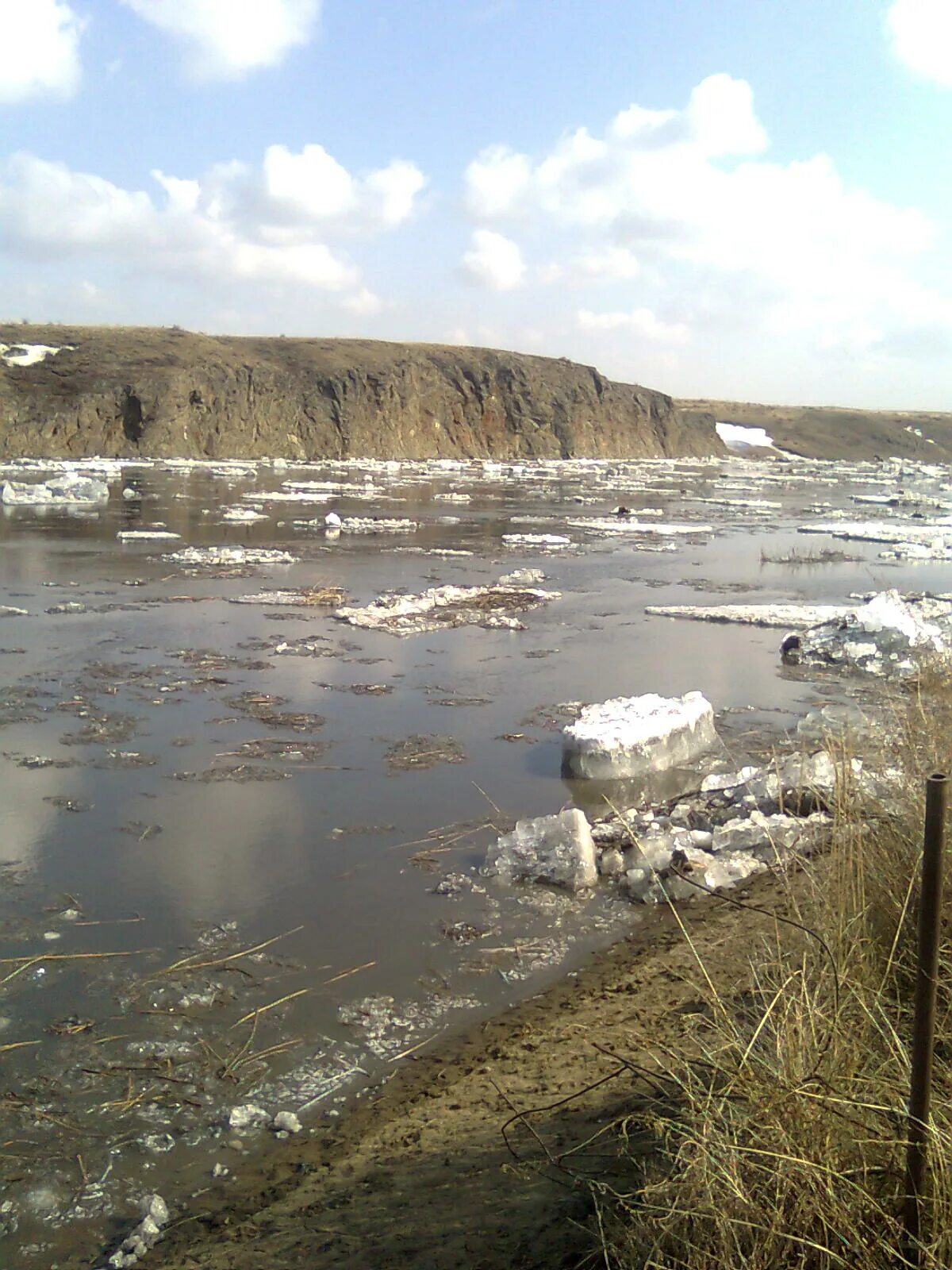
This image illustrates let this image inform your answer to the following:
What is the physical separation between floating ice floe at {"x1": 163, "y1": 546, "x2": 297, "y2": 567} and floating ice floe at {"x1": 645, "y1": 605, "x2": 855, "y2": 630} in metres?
7.99

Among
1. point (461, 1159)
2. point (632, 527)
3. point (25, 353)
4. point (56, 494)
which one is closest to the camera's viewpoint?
point (461, 1159)

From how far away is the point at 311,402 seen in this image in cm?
6831

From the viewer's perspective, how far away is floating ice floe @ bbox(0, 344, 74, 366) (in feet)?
195

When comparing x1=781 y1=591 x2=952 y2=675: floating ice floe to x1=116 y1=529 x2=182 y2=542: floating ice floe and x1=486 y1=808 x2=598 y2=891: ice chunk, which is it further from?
x1=116 y1=529 x2=182 y2=542: floating ice floe

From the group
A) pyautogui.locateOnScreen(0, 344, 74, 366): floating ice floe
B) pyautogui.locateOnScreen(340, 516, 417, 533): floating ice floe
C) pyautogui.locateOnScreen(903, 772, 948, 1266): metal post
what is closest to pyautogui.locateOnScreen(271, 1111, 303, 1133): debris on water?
pyautogui.locateOnScreen(903, 772, 948, 1266): metal post

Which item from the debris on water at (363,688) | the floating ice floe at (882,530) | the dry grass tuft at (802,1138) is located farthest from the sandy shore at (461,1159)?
the floating ice floe at (882,530)

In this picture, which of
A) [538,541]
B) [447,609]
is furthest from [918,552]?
[447,609]

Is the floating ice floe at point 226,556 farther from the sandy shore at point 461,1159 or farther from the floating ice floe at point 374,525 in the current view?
the sandy shore at point 461,1159

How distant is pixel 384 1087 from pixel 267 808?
11.1 ft

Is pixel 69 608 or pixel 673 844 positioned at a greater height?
pixel 69 608

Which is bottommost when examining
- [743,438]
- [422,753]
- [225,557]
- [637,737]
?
[422,753]

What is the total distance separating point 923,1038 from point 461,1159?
75.9 inches

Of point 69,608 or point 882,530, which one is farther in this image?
point 882,530

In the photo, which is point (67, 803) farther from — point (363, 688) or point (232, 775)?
point (363, 688)
